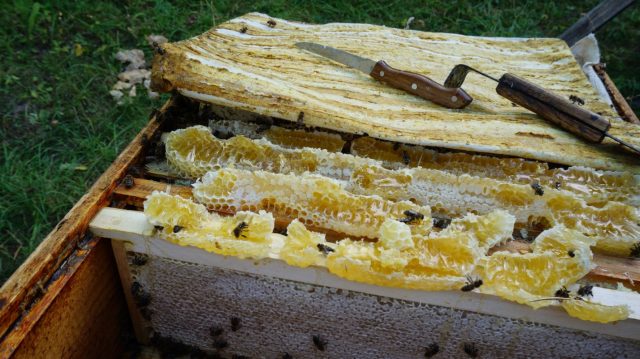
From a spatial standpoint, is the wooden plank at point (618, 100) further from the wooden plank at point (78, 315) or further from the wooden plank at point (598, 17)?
the wooden plank at point (78, 315)

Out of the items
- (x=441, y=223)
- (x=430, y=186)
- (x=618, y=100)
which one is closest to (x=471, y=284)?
(x=441, y=223)

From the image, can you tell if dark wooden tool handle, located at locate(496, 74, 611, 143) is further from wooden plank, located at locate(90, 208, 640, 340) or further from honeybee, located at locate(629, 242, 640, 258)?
wooden plank, located at locate(90, 208, 640, 340)

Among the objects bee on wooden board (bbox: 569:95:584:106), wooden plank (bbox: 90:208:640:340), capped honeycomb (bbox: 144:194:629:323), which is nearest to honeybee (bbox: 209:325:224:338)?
wooden plank (bbox: 90:208:640:340)

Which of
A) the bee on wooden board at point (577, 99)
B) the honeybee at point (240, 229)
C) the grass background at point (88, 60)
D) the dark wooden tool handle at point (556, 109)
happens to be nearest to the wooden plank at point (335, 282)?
the honeybee at point (240, 229)

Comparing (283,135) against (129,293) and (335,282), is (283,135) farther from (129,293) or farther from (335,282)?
(129,293)

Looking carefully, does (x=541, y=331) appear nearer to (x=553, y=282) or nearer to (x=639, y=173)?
(x=553, y=282)

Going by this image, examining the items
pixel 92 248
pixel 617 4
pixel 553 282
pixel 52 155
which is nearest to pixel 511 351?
pixel 553 282

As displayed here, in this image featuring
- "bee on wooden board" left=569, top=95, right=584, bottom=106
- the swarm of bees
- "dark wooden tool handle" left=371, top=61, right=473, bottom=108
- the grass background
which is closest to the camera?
the swarm of bees
